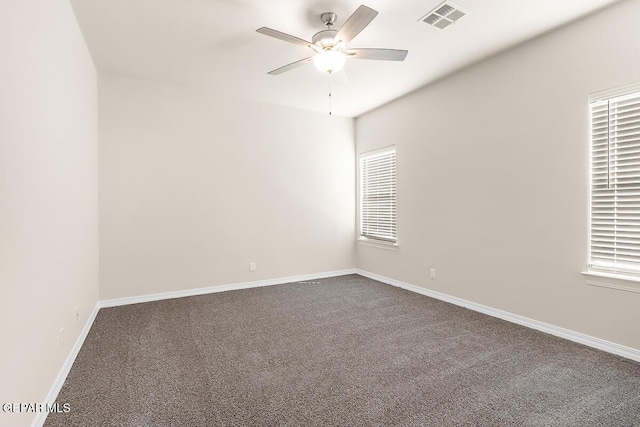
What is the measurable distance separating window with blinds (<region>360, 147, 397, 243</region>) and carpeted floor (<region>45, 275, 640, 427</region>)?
1661mm

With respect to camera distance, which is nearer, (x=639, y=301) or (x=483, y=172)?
(x=639, y=301)

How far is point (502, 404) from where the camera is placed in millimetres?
1840

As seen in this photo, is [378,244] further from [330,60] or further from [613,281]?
[330,60]

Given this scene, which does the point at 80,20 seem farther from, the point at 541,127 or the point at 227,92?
the point at 541,127

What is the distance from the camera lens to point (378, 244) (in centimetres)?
495

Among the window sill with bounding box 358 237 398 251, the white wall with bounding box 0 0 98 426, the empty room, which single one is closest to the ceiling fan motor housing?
the empty room

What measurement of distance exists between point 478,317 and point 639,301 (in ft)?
4.14

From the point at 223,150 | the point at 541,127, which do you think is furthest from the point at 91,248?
the point at 541,127

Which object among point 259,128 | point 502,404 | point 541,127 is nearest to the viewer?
point 502,404

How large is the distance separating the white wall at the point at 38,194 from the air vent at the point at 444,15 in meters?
2.63

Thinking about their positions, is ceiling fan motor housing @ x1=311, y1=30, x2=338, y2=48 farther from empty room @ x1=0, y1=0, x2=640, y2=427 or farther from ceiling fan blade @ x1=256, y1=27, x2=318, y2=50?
ceiling fan blade @ x1=256, y1=27, x2=318, y2=50

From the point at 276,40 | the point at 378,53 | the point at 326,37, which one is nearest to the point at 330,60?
the point at 326,37

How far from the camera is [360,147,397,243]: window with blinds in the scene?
474cm

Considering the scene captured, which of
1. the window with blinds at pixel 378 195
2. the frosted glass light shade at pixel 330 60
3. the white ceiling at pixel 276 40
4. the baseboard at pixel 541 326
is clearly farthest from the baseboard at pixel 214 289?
the frosted glass light shade at pixel 330 60
